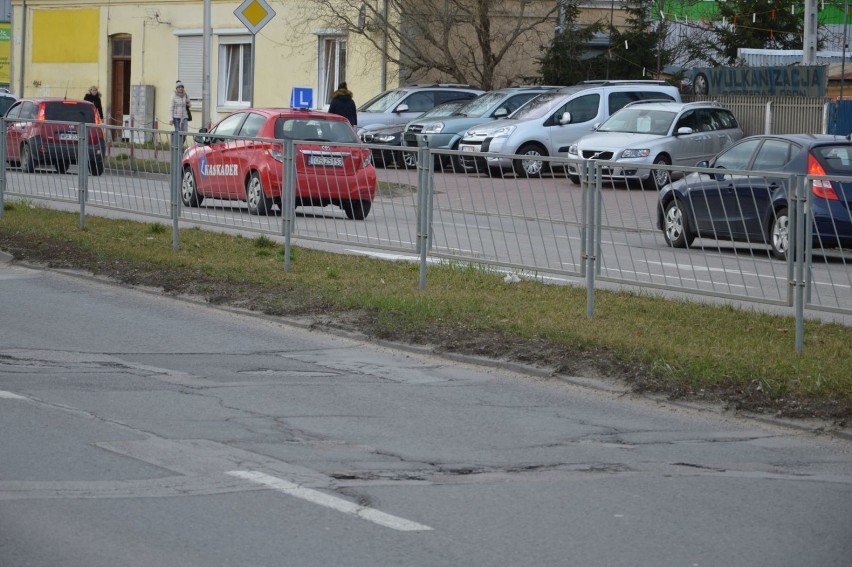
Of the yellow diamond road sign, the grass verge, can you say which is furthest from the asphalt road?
the yellow diamond road sign

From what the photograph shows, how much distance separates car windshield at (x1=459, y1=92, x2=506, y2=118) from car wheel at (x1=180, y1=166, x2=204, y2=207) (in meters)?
17.5

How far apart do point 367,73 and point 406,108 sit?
6.49 meters

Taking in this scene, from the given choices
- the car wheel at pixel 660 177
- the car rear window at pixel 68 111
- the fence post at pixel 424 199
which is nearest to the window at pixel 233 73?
the car rear window at pixel 68 111

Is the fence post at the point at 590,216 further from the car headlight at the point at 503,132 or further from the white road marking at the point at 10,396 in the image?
the car headlight at the point at 503,132

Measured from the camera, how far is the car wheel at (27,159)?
1661cm

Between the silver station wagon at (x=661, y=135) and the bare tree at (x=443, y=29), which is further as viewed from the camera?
the bare tree at (x=443, y=29)

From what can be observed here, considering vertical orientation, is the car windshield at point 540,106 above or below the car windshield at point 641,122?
above

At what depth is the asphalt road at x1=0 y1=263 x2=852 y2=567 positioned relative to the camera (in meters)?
5.36

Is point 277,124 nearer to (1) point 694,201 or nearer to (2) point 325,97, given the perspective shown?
(1) point 694,201

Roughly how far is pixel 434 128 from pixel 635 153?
6297 mm

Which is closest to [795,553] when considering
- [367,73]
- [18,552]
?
[18,552]

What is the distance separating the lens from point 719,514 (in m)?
5.93

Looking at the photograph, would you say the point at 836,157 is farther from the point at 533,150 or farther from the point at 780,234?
the point at 533,150

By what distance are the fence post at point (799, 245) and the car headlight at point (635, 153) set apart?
17.1 m
